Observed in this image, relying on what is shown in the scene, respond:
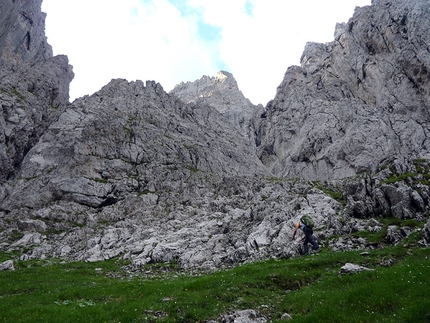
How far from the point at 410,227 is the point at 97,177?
80.4 m

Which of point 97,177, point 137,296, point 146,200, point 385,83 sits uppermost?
point 385,83

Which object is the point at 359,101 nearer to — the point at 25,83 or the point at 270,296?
the point at 270,296

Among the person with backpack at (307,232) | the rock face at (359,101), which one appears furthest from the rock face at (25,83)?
the rock face at (359,101)

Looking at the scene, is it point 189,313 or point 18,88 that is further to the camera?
point 18,88

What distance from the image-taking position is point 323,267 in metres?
21.8

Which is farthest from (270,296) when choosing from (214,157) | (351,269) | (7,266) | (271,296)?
(214,157)

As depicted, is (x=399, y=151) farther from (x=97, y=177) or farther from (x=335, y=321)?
(x=335, y=321)

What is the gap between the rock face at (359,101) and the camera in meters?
113

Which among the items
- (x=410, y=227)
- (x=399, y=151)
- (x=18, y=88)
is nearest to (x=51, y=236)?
(x=410, y=227)

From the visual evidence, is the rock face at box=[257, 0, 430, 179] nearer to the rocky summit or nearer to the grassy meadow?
the rocky summit

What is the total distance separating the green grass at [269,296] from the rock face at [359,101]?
91.2m

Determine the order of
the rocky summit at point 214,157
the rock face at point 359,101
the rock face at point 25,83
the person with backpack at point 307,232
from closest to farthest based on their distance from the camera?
1. the person with backpack at point 307,232
2. the rocky summit at point 214,157
3. the rock face at point 25,83
4. the rock face at point 359,101

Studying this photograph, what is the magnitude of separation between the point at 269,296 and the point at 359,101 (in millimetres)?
134743

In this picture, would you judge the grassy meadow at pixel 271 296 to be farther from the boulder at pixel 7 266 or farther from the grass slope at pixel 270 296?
the boulder at pixel 7 266
